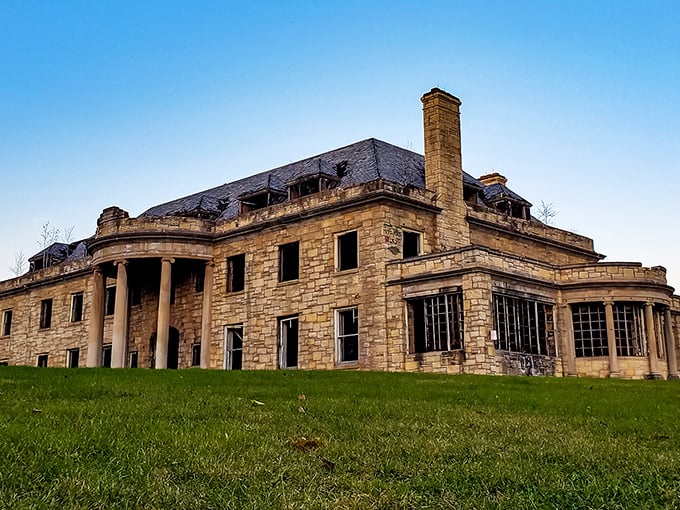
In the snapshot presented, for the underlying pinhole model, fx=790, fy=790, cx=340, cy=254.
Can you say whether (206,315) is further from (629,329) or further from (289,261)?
(629,329)

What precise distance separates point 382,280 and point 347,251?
2.21 m

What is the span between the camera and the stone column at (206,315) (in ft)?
102

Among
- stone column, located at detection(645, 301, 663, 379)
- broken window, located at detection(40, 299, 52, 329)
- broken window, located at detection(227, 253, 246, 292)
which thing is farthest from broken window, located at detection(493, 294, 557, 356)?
broken window, located at detection(40, 299, 52, 329)

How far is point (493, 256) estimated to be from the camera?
80.2ft

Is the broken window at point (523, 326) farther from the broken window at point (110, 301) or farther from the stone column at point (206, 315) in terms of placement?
the broken window at point (110, 301)

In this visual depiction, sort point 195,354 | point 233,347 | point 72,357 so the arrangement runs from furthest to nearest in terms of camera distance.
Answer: point 72,357
point 195,354
point 233,347

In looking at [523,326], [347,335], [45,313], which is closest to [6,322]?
[45,313]

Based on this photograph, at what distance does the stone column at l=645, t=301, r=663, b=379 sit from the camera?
26641mm

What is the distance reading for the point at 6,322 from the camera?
44969 millimetres

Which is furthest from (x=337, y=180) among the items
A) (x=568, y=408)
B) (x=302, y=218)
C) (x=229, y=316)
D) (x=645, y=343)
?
(x=568, y=408)

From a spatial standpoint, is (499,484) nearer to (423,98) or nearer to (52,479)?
(52,479)

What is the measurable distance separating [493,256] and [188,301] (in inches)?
566

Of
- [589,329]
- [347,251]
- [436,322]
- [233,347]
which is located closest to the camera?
[436,322]

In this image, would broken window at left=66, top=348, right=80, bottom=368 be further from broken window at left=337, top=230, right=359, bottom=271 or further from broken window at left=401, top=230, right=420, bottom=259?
broken window at left=401, top=230, right=420, bottom=259
